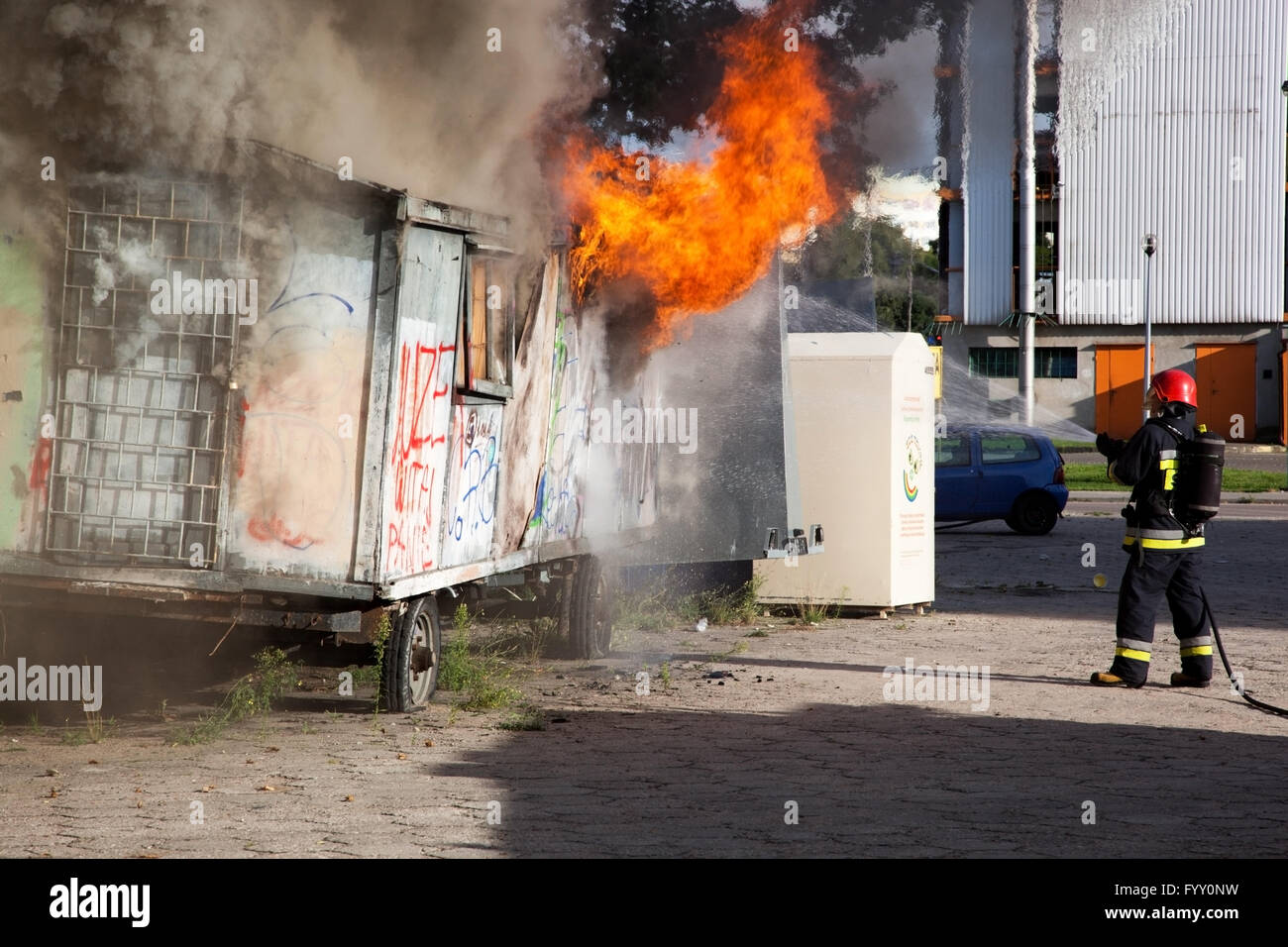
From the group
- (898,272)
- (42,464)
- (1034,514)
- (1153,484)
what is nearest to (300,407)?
(42,464)

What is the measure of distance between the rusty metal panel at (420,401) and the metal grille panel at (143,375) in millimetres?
845

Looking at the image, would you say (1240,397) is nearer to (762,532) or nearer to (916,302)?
(916,302)

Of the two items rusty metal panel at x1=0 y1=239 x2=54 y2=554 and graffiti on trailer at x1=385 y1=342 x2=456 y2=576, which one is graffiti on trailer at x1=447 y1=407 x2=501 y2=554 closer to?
graffiti on trailer at x1=385 y1=342 x2=456 y2=576

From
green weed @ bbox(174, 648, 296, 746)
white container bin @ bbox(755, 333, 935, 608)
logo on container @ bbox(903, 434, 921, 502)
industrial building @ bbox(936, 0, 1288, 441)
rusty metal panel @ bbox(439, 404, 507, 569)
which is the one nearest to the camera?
green weed @ bbox(174, 648, 296, 746)

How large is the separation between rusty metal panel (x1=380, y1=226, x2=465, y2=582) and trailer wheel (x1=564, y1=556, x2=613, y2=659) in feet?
9.09

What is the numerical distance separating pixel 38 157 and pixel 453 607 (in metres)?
3.93

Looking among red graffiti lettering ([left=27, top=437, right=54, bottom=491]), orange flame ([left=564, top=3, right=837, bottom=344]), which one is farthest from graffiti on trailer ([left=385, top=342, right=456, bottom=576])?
orange flame ([left=564, top=3, right=837, bottom=344])

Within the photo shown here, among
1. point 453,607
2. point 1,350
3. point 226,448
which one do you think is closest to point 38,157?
point 1,350

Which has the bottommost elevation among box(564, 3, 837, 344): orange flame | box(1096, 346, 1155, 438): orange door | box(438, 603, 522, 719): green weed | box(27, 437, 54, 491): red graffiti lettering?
box(438, 603, 522, 719): green weed

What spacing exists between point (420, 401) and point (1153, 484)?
5048mm

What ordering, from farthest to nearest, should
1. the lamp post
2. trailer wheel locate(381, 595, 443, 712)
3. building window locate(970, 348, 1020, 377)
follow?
building window locate(970, 348, 1020, 377) → the lamp post → trailer wheel locate(381, 595, 443, 712)

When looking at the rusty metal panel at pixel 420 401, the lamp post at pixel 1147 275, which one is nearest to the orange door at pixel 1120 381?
the lamp post at pixel 1147 275

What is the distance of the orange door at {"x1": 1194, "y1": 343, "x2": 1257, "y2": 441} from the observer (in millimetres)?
43062

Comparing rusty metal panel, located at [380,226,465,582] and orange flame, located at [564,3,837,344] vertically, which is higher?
orange flame, located at [564,3,837,344]
